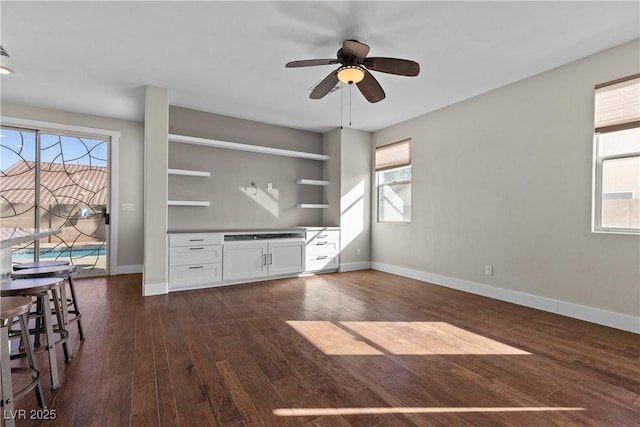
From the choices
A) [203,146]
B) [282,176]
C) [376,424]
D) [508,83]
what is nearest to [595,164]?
[508,83]

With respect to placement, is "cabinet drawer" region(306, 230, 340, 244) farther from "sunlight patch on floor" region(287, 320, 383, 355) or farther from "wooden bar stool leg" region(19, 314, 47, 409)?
"wooden bar stool leg" region(19, 314, 47, 409)

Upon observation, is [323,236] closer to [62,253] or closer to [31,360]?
[31,360]

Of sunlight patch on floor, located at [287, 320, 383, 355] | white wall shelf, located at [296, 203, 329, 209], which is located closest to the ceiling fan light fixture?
sunlight patch on floor, located at [287, 320, 383, 355]

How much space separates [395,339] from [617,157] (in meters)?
2.84

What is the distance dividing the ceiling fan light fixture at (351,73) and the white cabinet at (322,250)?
9.81 feet

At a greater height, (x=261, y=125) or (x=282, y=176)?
(x=261, y=125)

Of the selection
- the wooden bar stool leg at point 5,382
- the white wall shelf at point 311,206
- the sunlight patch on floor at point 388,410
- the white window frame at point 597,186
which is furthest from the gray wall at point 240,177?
the white window frame at point 597,186

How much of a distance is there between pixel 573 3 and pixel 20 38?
4.82m

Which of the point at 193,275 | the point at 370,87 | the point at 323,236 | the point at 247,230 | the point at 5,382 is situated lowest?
the point at 193,275

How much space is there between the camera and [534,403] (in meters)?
1.76

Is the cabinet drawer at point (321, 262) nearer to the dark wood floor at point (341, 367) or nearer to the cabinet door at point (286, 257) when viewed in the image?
the cabinet door at point (286, 257)

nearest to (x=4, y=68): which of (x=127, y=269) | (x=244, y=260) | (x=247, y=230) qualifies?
(x=127, y=269)

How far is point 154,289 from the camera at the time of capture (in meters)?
3.96

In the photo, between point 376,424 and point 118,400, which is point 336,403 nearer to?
point 376,424
